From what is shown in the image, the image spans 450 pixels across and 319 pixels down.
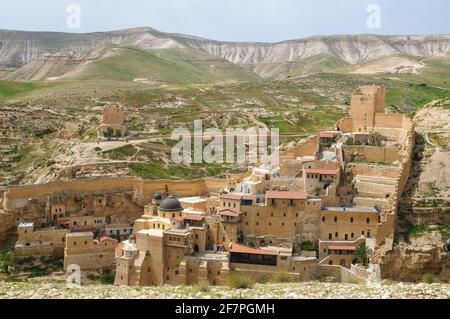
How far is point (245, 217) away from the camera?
111 ft

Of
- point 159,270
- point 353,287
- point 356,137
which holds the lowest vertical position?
point 159,270

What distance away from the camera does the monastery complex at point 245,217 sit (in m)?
31.6

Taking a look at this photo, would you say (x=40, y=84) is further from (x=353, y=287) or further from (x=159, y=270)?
(x=353, y=287)

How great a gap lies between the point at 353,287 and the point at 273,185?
1993cm

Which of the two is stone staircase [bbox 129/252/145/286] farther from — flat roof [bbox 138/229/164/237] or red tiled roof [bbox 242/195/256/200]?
red tiled roof [bbox 242/195/256/200]

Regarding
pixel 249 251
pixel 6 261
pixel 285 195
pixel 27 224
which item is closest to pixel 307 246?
pixel 285 195

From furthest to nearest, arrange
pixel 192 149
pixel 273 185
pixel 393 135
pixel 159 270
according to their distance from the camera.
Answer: pixel 192 149 → pixel 393 135 → pixel 273 185 → pixel 159 270

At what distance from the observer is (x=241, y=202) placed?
33.8 m

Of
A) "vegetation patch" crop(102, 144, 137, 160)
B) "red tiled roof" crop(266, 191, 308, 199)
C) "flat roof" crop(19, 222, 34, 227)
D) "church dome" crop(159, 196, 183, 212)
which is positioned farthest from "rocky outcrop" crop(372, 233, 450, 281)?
"vegetation patch" crop(102, 144, 137, 160)

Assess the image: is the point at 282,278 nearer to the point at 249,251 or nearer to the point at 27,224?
the point at 249,251

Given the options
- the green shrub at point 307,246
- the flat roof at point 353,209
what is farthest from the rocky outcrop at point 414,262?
the green shrub at point 307,246
